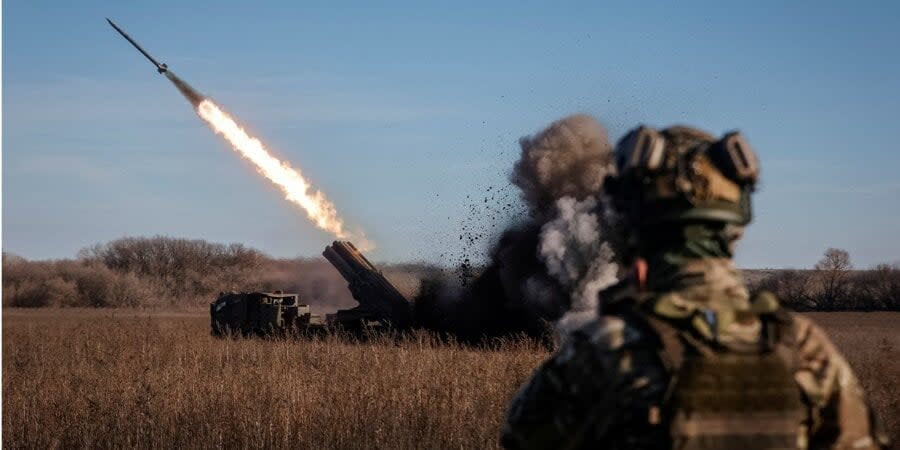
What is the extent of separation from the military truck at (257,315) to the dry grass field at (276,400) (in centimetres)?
1078

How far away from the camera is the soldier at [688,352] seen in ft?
11.1

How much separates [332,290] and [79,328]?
21.6 metres

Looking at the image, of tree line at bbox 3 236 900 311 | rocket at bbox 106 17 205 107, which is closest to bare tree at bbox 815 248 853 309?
tree line at bbox 3 236 900 311

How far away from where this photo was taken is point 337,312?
2864 centimetres

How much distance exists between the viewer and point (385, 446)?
10859 mm

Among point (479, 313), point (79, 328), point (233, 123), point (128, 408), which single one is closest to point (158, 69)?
point (233, 123)

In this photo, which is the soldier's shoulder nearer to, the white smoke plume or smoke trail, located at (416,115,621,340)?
smoke trail, located at (416,115,621,340)

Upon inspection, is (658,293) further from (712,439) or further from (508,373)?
(508,373)

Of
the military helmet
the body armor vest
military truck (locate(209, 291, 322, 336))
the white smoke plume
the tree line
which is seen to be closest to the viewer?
the body armor vest

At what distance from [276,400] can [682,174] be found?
384 inches

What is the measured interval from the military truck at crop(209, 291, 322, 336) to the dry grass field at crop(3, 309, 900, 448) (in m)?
10.8

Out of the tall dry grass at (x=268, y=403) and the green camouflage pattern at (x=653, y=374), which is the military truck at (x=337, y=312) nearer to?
the tall dry grass at (x=268, y=403)

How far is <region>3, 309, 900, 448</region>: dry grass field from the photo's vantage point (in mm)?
11672

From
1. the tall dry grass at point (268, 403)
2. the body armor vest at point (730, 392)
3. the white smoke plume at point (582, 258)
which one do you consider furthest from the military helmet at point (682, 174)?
the white smoke plume at point (582, 258)
